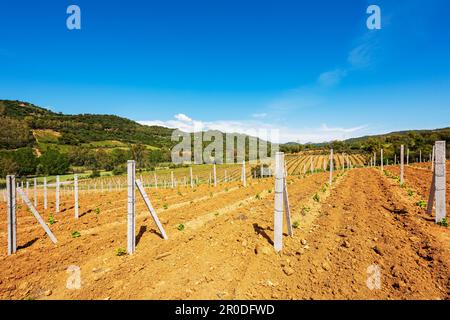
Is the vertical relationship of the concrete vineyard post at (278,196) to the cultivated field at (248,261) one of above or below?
above

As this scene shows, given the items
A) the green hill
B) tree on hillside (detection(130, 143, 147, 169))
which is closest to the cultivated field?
tree on hillside (detection(130, 143, 147, 169))

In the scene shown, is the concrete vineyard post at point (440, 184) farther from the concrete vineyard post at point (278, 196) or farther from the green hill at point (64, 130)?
the green hill at point (64, 130)

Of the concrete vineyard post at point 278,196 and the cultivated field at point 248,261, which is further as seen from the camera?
the concrete vineyard post at point 278,196

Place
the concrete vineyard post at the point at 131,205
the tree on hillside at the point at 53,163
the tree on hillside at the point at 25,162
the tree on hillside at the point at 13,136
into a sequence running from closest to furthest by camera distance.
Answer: the concrete vineyard post at the point at 131,205 → the tree on hillside at the point at 25,162 → the tree on hillside at the point at 53,163 → the tree on hillside at the point at 13,136

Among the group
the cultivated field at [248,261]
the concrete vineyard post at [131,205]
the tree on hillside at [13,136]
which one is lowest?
the cultivated field at [248,261]

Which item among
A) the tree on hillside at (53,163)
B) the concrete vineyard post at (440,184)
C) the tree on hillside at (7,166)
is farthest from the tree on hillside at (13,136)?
the concrete vineyard post at (440,184)

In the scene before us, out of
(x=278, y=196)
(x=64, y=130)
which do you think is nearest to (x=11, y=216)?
(x=278, y=196)

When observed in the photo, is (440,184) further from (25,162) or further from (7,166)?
(25,162)

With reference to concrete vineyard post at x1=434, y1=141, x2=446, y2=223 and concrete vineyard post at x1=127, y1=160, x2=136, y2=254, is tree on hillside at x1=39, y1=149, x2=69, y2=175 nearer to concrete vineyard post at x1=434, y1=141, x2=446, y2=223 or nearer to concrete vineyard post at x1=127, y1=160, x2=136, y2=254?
concrete vineyard post at x1=127, y1=160, x2=136, y2=254

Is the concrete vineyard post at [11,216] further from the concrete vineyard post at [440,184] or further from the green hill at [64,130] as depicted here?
the green hill at [64,130]

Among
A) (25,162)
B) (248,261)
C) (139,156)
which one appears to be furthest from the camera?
(139,156)

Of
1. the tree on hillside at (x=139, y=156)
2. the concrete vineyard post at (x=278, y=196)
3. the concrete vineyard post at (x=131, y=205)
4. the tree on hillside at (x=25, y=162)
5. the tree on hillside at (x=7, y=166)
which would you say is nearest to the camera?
the concrete vineyard post at (x=278, y=196)
